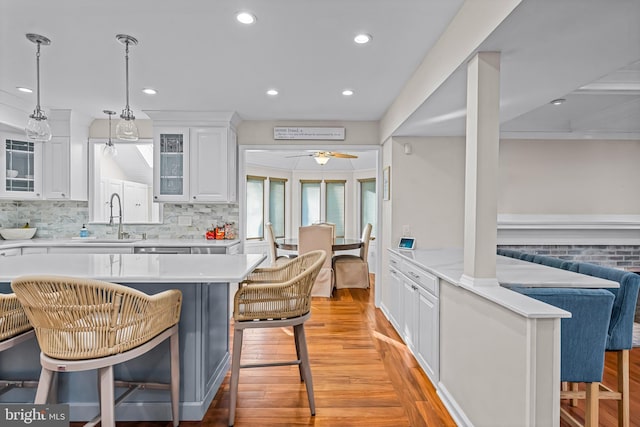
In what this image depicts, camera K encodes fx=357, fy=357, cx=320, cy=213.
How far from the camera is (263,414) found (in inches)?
85.9

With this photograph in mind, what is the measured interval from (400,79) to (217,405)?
2.88m

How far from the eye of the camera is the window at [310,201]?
7.79 m

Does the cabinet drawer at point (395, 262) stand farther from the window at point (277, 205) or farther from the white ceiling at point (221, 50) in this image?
the window at point (277, 205)

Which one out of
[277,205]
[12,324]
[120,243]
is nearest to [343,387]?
[12,324]

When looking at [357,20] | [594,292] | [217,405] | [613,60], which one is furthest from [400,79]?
[217,405]

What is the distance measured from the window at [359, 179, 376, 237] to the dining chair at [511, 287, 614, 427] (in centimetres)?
569

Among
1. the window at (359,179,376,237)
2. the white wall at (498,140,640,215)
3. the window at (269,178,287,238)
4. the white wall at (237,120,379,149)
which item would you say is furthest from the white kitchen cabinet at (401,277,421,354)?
the window at (269,178,287,238)

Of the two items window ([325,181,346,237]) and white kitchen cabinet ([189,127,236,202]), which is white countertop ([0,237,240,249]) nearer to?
white kitchen cabinet ([189,127,236,202])

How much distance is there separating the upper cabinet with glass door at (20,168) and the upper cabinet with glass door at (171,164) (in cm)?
140

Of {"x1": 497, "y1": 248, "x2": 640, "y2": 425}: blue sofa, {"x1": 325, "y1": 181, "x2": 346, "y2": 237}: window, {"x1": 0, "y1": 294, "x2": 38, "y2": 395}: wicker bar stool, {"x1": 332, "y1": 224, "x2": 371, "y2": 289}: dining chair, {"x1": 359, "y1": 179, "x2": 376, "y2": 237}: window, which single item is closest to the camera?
{"x1": 0, "y1": 294, "x2": 38, "y2": 395}: wicker bar stool

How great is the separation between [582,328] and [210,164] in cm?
385

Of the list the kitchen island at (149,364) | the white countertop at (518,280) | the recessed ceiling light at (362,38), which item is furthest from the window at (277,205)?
the kitchen island at (149,364)

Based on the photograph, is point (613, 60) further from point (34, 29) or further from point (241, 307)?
point (34, 29)

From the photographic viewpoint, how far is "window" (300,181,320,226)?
7785mm
